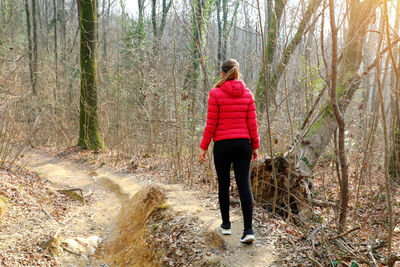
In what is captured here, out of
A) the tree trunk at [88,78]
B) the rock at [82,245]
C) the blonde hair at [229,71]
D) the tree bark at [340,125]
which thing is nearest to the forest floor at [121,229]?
the rock at [82,245]

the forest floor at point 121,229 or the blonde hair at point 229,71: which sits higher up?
the blonde hair at point 229,71

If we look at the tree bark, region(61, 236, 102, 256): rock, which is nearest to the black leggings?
the tree bark

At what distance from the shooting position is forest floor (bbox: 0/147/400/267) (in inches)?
144

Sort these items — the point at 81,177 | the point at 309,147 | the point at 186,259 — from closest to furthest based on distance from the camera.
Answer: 1. the point at 186,259
2. the point at 309,147
3. the point at 81,177

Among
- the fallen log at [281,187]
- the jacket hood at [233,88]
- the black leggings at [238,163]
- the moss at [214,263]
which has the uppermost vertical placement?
the jacket hood at [233,88]

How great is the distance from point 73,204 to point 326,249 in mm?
5763

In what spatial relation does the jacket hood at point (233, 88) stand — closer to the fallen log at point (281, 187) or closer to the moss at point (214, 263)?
the fallen log at point (281, 187)

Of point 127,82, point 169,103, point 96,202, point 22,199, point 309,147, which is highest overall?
point 127,82

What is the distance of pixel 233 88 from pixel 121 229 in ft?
14.1

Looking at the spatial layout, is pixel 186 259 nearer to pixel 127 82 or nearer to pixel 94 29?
pixel 127 82

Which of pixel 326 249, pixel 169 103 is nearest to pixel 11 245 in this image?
pixel 326 249

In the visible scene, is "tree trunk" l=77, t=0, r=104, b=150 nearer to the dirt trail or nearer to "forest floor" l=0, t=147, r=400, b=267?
the dirt trail

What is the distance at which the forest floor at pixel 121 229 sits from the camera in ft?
12.9

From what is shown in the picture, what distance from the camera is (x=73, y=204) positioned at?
7.12 m
